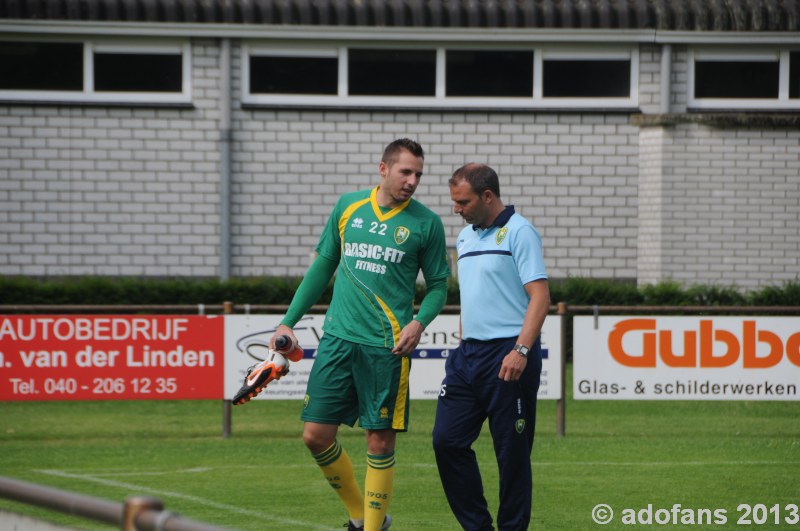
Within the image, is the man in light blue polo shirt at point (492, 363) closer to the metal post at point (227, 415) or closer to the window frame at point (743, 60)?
the metal post at point (227, 415)

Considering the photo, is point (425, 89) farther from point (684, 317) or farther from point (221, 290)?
point (684, 317)

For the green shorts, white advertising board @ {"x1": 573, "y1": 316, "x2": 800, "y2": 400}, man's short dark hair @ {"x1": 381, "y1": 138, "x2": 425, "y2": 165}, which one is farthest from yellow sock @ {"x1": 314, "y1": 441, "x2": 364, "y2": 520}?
white advertising board @ {"x1": 573, "y1": 316, "x2": 800, "y2": 400}

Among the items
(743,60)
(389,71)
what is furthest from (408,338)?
(743,60)

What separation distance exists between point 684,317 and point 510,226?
5971 millimetres

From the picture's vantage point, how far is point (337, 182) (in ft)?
63.4

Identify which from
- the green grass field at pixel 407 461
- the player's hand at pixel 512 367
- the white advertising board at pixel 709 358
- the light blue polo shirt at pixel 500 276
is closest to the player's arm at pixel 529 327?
the player's hand at pixel 512 367

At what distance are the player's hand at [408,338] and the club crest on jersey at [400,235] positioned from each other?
467mm

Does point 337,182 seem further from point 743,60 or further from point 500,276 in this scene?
point 500,276

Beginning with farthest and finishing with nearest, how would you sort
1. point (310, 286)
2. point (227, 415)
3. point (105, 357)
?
point (227, 415), point (105, 357), point (310, 286)

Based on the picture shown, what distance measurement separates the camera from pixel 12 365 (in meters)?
12.7

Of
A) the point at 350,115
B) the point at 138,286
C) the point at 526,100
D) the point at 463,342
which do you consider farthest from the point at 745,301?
the point at 463,342

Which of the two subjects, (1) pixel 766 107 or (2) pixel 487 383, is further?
(1) pixel 766 107

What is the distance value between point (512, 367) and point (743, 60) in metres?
13.8

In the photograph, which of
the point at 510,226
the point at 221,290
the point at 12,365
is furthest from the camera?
the point at 221,290
